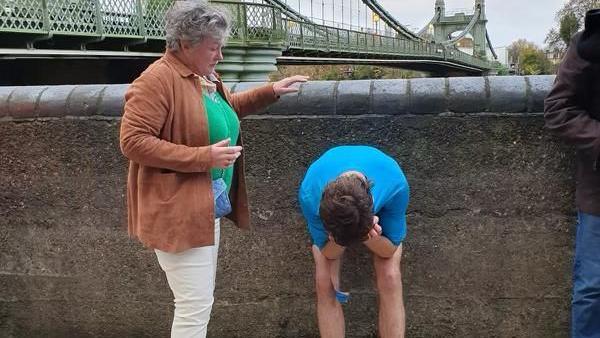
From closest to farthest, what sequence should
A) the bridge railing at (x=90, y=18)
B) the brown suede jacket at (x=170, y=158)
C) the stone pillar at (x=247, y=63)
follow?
the brown suede jacket at (x=170, y=158) → the bridge railing at (x=90, y=18) → the stone pillar at (x=247, y=63)

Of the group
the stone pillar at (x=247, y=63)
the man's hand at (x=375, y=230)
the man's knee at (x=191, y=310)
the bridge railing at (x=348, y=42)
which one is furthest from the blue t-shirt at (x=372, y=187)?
the bridge railing at (x=348, y=42)

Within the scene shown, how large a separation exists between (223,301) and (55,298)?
91cm

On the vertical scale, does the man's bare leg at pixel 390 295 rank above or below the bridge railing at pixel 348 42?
below

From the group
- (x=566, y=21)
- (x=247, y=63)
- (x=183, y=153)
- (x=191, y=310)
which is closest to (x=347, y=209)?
(x=183, y=153)

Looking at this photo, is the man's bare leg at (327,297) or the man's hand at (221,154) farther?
the man's bare leg at (327,297)

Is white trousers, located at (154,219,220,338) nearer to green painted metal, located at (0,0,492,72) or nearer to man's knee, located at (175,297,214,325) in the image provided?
man's knee, located at (175,297,214,325)

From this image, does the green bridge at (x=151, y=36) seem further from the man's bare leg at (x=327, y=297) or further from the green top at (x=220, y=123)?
the man's bare leg at (x=327, y=297)

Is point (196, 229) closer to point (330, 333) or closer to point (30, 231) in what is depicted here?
point (330, 333)

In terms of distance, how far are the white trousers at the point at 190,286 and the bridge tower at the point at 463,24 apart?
69.1 m

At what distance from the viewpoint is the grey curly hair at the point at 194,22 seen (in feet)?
6.63

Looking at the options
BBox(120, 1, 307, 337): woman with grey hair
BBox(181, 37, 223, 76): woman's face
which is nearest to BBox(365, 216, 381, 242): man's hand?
BBox(120, 1, 307, 337): woman with grey hair

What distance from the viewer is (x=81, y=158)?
10.1 ft

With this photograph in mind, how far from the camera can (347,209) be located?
207 cm

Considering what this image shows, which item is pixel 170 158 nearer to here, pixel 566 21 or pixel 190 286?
pixel 190 286
